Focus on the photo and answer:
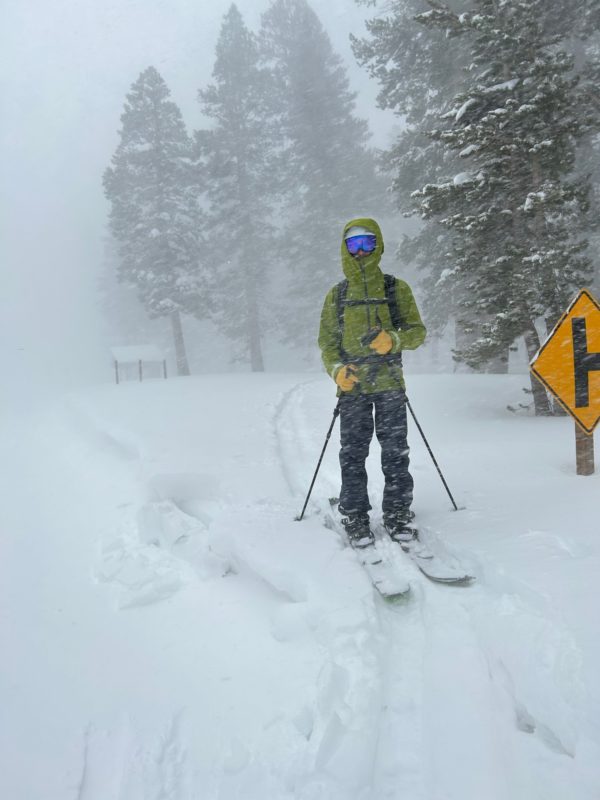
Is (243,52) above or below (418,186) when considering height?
above

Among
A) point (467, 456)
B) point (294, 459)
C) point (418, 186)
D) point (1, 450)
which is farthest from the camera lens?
point (418, 186)

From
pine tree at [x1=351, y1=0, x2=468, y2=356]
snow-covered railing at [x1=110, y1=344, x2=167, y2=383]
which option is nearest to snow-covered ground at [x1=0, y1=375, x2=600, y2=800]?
pine tree at [x1=351, y1=0, x2=468, y2=356]

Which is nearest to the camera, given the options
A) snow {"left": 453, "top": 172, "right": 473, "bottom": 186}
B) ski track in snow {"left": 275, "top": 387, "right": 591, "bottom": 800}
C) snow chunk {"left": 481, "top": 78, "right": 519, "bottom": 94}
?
ski track in snow {"left": 275, "top": 387, "right": 591, "bottom": 800}

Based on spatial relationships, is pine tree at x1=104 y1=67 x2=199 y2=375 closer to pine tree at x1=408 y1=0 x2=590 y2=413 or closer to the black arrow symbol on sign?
pine tree at x1=408 y1=0 x2=590 y2=413

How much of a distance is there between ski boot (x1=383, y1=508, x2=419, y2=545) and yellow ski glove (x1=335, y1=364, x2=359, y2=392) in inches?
47.8

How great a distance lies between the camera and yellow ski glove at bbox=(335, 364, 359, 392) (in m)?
4.23

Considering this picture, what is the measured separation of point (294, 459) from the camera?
7461 mm

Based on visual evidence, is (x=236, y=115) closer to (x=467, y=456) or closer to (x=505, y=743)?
(x=467, y=456)

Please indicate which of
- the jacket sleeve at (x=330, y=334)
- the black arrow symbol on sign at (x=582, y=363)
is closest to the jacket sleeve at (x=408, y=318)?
the jacket sleeve at (x=330, y=334)

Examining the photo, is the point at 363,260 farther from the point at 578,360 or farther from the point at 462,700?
the point at 462,700

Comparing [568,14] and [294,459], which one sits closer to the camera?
[294,459]

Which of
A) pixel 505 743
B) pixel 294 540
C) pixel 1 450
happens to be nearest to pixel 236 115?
pixel 1 450

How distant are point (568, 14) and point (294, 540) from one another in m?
11.8

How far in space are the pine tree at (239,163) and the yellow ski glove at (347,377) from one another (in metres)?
22.6
